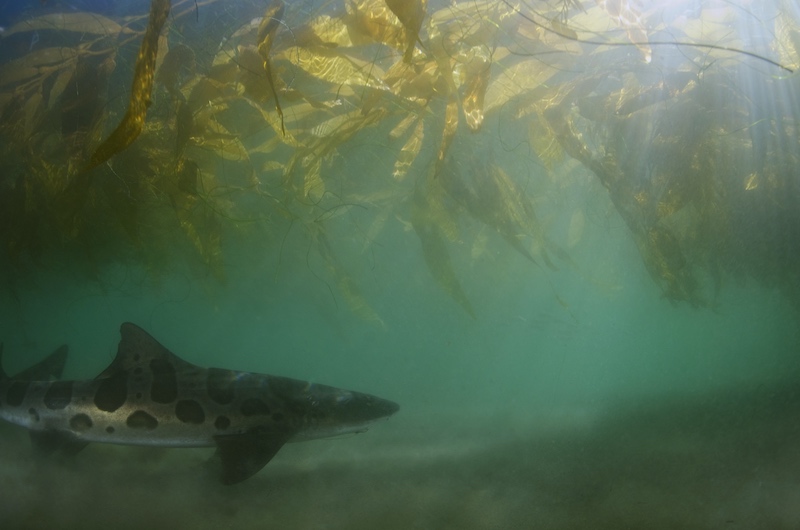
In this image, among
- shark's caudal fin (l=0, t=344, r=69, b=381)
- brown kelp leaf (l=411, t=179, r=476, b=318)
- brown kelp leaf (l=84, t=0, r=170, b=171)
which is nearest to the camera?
brown kelp leaf (l=84, t=0, r=170, b=171)

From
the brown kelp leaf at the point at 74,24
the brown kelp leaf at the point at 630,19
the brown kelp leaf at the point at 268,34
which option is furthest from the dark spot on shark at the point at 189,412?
the brown kelp leaf at the point at 630,19

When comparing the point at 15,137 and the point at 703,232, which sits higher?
the point at 15,137

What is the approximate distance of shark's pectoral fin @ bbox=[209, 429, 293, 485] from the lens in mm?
2867

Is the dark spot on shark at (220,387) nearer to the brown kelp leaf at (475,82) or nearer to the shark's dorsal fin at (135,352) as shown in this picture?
the shark's dorsal fin at (135,352)

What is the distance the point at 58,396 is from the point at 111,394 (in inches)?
15.5

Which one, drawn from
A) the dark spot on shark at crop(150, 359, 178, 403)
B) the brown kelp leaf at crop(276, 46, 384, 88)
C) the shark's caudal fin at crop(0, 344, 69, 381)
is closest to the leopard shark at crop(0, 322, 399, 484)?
the dark spot on shark at crop(150, 359, 178, 403)

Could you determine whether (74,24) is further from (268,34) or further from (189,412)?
(189,412)

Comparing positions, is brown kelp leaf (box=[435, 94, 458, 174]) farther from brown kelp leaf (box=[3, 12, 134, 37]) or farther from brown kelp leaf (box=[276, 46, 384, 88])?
brown kelp leaf (box=[3, 12, 134, 37])

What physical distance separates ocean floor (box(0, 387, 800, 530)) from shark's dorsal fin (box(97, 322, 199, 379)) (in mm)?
787

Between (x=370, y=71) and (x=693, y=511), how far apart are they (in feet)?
9.94

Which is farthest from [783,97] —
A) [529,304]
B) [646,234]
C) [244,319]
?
[529,304]

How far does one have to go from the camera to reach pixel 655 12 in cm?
277

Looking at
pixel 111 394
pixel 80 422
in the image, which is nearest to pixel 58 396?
pixel 80 422

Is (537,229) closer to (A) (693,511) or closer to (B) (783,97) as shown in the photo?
(B) (783,97)
